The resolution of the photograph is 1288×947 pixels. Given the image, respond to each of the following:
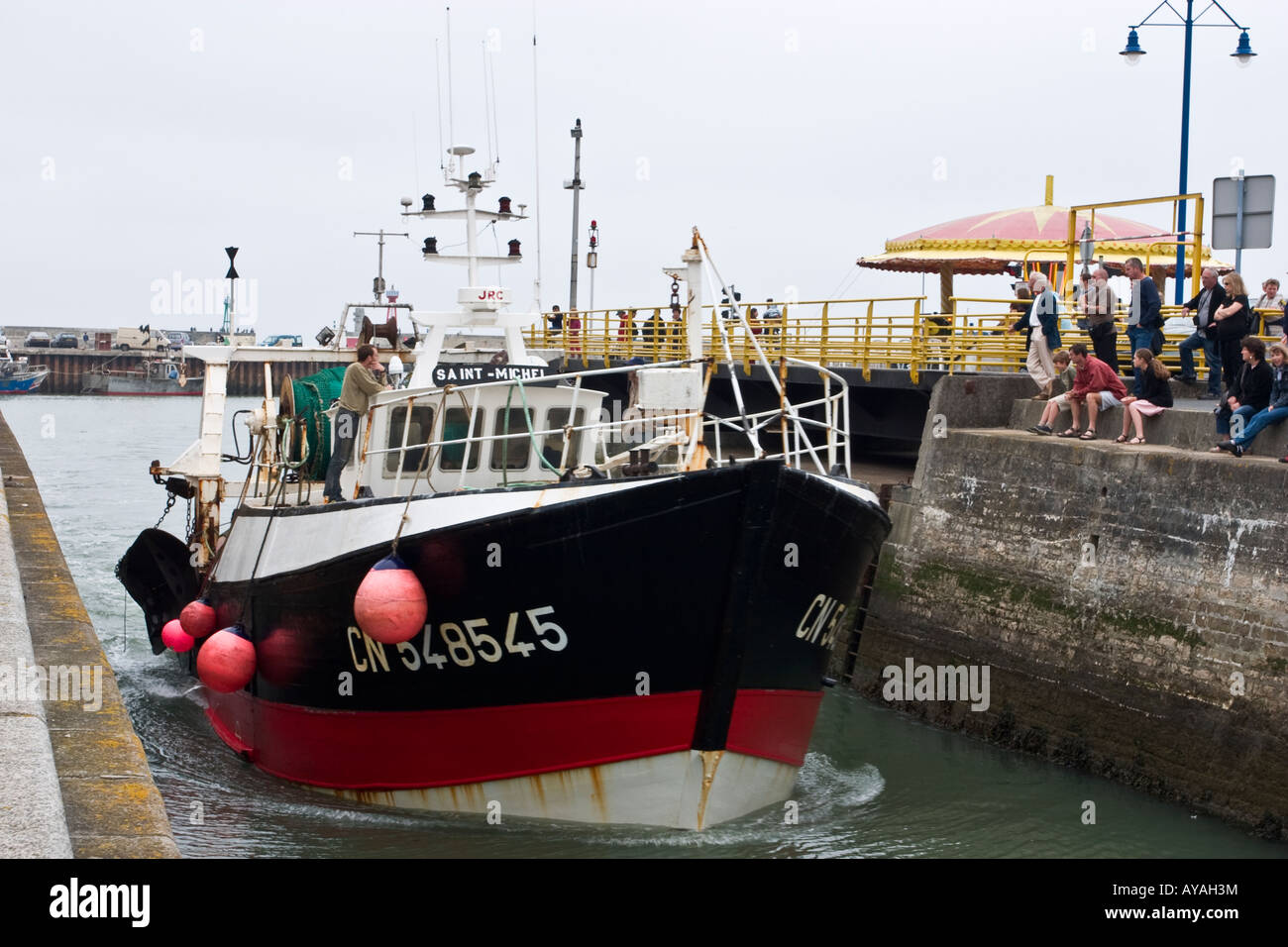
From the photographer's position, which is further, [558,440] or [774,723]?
[558,440]

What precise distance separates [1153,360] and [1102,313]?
4.26 feet

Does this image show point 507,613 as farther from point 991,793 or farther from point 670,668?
point 991,793

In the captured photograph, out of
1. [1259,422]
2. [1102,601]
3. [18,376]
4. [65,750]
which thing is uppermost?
[1259,422]

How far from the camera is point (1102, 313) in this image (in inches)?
611

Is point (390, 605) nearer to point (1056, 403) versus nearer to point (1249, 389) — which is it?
point (1249, 389)

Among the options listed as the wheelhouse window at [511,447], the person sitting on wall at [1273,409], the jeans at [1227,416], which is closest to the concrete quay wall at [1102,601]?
the person sitting on wall at [1273,409]

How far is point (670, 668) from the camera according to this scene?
32.8ft

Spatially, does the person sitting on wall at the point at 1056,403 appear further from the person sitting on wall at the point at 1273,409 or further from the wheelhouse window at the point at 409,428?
the wheelhouse window at the point at 409,428

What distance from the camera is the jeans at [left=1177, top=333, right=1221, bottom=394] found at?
49.9 ft

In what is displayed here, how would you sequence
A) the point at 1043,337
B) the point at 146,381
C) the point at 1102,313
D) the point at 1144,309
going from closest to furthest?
1. the point at 1144,309
2. the point at 1102,313
3. the point at 1043,337
4. the point at 146,381

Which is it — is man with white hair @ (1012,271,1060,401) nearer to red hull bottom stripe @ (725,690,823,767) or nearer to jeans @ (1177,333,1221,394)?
jeans @ (1177,333,1221,394)

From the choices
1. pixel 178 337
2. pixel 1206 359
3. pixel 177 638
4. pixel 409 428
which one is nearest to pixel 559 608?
pixel 409 428

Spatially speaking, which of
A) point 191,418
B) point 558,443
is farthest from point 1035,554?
point 191,418
